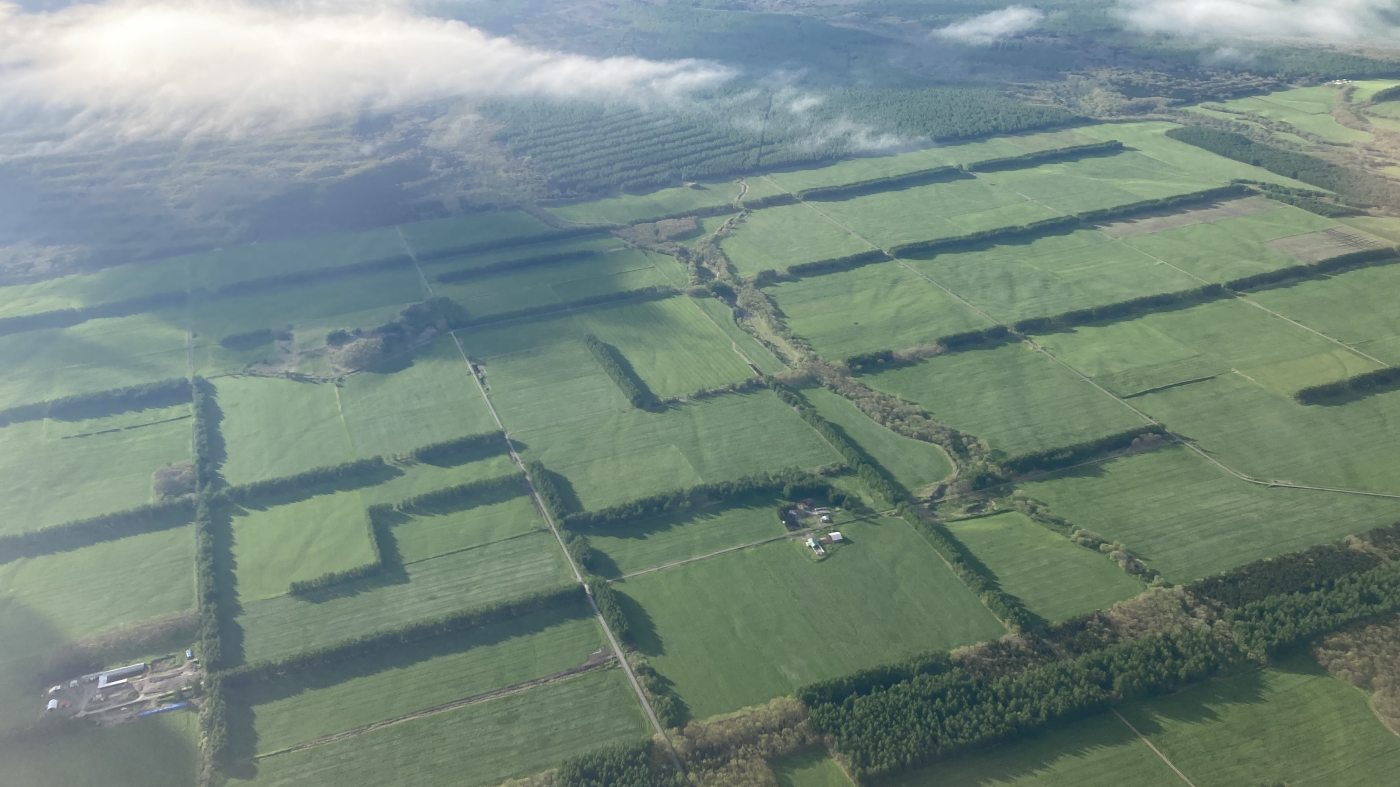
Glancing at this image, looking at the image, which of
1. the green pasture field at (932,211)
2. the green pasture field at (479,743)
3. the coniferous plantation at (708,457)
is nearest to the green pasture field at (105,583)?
the coniferous plantation at (708,457)

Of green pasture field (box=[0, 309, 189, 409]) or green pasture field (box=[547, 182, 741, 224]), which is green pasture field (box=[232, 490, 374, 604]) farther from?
green pasture field (box=[547, 182, 741, 224])

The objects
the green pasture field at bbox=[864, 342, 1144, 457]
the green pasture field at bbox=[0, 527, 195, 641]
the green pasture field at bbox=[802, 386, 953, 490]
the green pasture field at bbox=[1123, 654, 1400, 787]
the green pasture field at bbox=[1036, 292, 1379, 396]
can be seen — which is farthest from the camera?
the green pasture field at bbox=[1036, 292, 1379, 396]

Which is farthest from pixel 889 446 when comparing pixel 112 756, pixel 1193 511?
pixel 112 756

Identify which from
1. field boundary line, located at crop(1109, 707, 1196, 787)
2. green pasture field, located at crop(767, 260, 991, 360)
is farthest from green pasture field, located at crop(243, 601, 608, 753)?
green pasture field, located at crop(767, 260, 991, 360)

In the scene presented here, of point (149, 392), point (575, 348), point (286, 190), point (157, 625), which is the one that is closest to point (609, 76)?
point (286, 190)

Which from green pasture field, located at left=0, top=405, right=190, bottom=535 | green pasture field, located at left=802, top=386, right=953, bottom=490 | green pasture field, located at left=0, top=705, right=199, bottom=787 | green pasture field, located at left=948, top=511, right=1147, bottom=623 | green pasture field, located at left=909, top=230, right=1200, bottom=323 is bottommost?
green pasture field, located at left=0, top=705, right=199, bottom=787

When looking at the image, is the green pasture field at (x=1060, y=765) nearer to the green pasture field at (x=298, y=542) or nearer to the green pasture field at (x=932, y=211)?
the green pasture field at (x=298, y=542)

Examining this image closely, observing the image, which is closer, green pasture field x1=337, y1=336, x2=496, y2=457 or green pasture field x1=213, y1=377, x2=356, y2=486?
green pasture field x1=213, y1=377, x2=356, y2=486
